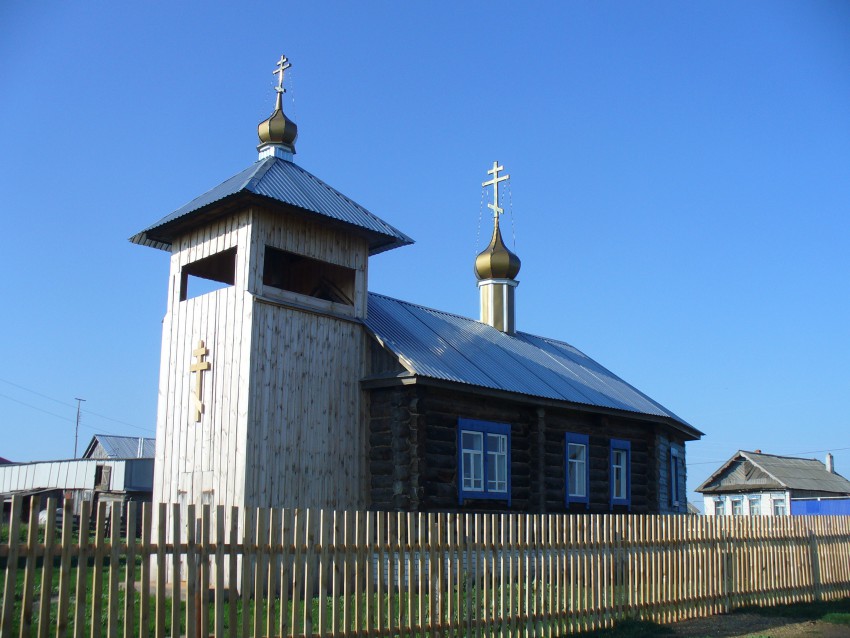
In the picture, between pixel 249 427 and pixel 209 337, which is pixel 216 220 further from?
pixel 249 427

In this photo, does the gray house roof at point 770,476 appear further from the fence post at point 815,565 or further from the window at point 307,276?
the window at point 307,276

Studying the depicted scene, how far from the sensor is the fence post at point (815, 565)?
50.1ft

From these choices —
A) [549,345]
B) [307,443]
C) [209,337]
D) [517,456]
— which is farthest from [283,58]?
[549,345]

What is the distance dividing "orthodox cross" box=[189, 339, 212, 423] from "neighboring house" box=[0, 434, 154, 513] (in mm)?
13790

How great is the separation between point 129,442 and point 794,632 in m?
44.8

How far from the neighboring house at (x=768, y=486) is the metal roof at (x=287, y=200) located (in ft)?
102

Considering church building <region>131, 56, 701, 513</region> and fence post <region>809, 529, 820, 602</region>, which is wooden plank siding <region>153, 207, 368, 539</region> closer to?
church building <region>131, 56, 701, 513</region>

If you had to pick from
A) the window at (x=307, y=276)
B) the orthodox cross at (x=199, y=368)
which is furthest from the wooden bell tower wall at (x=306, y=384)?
the orthodox cross at (x=199, y=368)

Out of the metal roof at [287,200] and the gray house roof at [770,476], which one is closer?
the metal roof at [287,200]

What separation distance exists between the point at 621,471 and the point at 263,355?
10695mm

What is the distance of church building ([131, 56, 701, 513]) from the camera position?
578 inches

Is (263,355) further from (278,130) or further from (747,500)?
(747,500)

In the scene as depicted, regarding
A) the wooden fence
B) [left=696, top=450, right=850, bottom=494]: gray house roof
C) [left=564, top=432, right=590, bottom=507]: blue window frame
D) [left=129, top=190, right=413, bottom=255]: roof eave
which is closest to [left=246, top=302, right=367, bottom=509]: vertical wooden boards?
[left=129, top=190, right=413, bottom=255]: roof eave

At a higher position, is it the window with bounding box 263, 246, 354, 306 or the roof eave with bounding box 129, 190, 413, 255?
the roof eave with bounding box 129, 190, 413, 255
